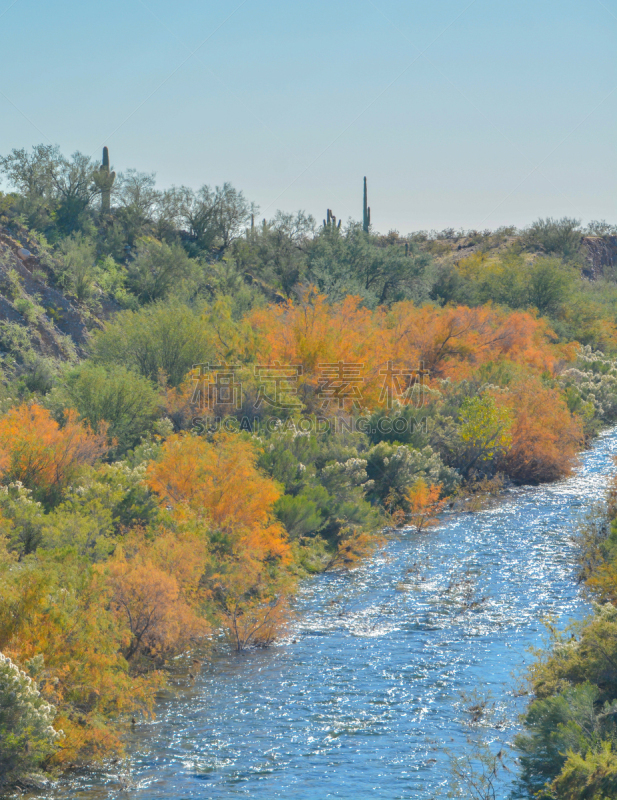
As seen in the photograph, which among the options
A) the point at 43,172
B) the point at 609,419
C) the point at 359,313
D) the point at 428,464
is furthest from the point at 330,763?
the point at 43,172

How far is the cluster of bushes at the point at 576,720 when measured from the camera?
7614 millimetres

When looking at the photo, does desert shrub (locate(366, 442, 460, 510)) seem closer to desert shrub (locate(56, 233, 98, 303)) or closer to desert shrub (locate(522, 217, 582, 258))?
desert shrub (locate(56, 233, 98, 303))

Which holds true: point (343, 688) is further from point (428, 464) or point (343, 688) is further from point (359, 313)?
point (359, 313)

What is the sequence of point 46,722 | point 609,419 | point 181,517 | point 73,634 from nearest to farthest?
point 46,722 → point 73,634 → point 181,517 → point 609,419

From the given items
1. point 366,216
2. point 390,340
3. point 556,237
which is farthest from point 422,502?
point 556,237

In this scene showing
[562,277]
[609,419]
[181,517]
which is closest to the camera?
[181,517]

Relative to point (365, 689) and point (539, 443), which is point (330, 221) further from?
point (365, 689)

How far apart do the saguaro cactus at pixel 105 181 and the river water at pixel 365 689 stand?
3026cm

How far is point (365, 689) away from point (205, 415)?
12558 millimetres

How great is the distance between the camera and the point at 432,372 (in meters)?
33.5

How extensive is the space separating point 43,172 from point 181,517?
30.5 metres

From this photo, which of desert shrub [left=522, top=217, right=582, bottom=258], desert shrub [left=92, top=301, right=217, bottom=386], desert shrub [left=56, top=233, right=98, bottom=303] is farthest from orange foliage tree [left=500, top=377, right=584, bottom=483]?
desert shrub [left=522, top=217, right=582, bottom=258]

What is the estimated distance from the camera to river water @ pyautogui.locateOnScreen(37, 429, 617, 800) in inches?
356

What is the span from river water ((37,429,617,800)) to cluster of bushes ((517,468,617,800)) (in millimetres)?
615
